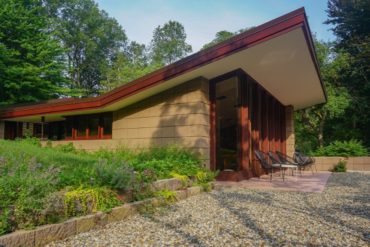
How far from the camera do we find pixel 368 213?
5.30 metres

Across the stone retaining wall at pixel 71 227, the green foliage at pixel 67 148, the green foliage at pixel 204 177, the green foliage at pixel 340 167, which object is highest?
the green foliage at pixel 67 148

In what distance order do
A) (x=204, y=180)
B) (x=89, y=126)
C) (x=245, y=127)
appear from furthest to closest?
(x=89, y=126), (x=245, y=127), (x=204, y=180)

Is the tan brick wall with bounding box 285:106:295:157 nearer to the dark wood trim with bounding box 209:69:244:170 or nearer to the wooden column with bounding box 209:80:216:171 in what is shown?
the dark wood trim with bounding box 209:69:244:170

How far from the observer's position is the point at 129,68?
30109 millimetres

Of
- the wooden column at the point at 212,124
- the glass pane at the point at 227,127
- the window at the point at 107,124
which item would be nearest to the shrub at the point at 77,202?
the wooden column at the point at 212,124

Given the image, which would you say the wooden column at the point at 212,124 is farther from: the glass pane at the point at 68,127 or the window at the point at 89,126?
the glass pane at the point at 68,127

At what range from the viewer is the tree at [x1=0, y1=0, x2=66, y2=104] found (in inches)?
814

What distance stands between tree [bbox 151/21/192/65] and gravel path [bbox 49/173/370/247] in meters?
35.6

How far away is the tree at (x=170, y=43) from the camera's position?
137 feet

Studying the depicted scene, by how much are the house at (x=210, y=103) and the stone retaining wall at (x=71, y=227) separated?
3114 mm

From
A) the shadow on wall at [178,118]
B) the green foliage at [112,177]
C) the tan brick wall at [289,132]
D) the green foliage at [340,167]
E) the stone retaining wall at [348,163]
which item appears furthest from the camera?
the tan brick wall at [289,132]

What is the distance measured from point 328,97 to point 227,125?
1380cm

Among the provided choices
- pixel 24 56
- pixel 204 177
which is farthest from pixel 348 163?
pixel 24 56

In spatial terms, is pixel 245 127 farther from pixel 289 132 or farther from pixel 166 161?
pixel 289 132
